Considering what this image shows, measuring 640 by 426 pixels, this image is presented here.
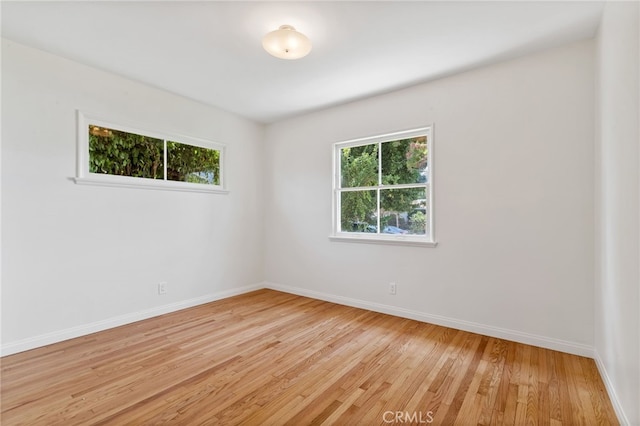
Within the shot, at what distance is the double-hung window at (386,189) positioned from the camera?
3.36 meters

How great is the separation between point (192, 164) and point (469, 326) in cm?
380

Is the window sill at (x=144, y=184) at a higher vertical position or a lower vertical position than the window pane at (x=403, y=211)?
higher

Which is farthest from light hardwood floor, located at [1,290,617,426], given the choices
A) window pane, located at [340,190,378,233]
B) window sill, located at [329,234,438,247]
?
window pane, located at [340,190,378,233]

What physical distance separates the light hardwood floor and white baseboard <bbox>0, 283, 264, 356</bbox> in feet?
0.29

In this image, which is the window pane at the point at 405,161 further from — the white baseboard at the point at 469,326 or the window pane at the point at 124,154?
the window pane at the point at 124,154

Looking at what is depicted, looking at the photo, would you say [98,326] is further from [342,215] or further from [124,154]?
[342,215]

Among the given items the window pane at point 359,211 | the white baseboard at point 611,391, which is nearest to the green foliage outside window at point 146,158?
the window pane at point 359,211

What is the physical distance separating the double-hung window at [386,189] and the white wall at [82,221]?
1.78 meters

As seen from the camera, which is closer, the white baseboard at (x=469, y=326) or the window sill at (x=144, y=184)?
the white baseboard at (x=469, y=326)

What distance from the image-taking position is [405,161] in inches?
138

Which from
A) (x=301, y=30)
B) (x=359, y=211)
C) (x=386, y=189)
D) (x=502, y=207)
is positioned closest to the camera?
(x=301, y=30)

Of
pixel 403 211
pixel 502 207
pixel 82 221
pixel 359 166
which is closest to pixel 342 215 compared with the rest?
pixel 359 166

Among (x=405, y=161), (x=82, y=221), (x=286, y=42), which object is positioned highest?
(x=286, y=42)

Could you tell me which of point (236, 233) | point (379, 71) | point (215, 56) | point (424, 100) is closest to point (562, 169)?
point (424, 100)
